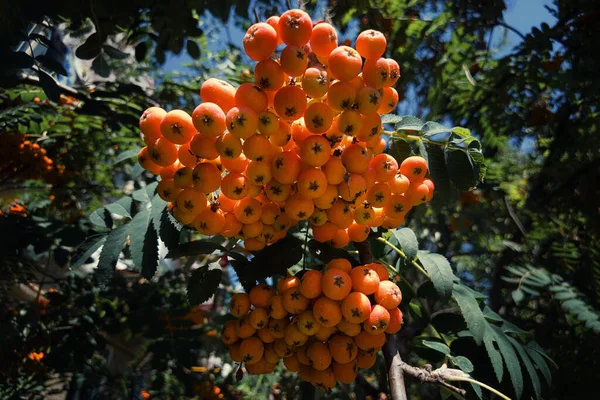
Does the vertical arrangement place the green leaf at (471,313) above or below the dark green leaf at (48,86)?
above

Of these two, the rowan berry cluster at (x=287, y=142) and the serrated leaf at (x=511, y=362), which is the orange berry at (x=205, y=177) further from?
the serrated leaf at (x=511, y=362)

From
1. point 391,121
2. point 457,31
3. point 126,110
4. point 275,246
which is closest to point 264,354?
point 275,246

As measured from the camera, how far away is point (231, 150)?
1.24 metres

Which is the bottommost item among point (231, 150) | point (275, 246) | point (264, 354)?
point (264, 354)

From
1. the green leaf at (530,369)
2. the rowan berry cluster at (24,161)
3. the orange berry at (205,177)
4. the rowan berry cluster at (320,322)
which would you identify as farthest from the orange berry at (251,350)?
the rowan berry cluster at (24,161)

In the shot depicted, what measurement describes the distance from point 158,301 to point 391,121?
297cm

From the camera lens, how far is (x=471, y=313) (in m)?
1.61

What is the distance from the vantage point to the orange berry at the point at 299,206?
1308 mm

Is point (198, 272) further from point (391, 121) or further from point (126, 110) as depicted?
point (126, 110)

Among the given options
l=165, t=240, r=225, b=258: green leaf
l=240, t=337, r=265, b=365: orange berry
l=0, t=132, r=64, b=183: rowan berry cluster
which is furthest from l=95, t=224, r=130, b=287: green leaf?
l=0, t=132, r=64, b=183: rowan berry cluster

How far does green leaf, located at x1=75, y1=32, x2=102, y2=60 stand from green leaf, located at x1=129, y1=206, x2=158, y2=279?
141cm

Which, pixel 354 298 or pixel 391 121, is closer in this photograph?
pixel 354 298

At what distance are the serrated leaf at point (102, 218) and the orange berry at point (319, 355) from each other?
1.19 meters

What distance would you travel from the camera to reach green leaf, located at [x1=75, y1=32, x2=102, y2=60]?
2.59m
